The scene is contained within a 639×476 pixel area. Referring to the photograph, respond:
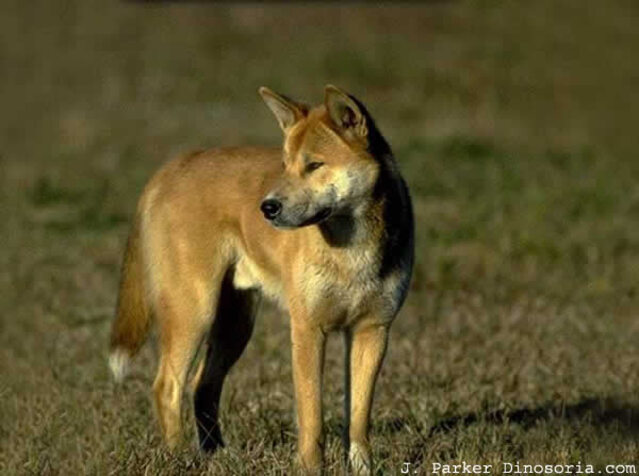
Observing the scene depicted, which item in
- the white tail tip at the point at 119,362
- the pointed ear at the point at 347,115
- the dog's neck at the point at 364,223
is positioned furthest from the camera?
the white tail tip at the point at 119,362

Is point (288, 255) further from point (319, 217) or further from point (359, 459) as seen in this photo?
point (359, 459)

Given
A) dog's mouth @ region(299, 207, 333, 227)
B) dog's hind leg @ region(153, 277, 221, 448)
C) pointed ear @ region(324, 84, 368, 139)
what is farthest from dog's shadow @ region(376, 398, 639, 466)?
pointed ear @ region(324, 84, 368, 139)

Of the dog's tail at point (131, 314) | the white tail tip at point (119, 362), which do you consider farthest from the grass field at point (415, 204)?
the dog's tail at point (131, 314)

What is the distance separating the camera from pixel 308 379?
22.4 feet

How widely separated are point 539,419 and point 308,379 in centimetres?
176

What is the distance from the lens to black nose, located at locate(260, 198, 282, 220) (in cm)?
657

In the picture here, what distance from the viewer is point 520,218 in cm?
1480

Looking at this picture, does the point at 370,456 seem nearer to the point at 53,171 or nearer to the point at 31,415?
the point at 31,415

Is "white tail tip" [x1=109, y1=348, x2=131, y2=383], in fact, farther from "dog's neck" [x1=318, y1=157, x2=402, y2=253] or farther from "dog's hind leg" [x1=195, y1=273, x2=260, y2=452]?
"dog's neck" [x1=318, y1=157, x2=402, y2=253]

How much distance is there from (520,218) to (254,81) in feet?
41.9

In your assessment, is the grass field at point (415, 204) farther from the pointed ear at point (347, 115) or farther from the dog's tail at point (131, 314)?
the pointed ear at point (347, 115)

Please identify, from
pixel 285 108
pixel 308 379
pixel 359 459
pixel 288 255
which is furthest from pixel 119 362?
pixel 285 108

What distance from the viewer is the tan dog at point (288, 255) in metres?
6.75

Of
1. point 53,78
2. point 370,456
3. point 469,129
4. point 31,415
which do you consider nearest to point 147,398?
point 31,415
